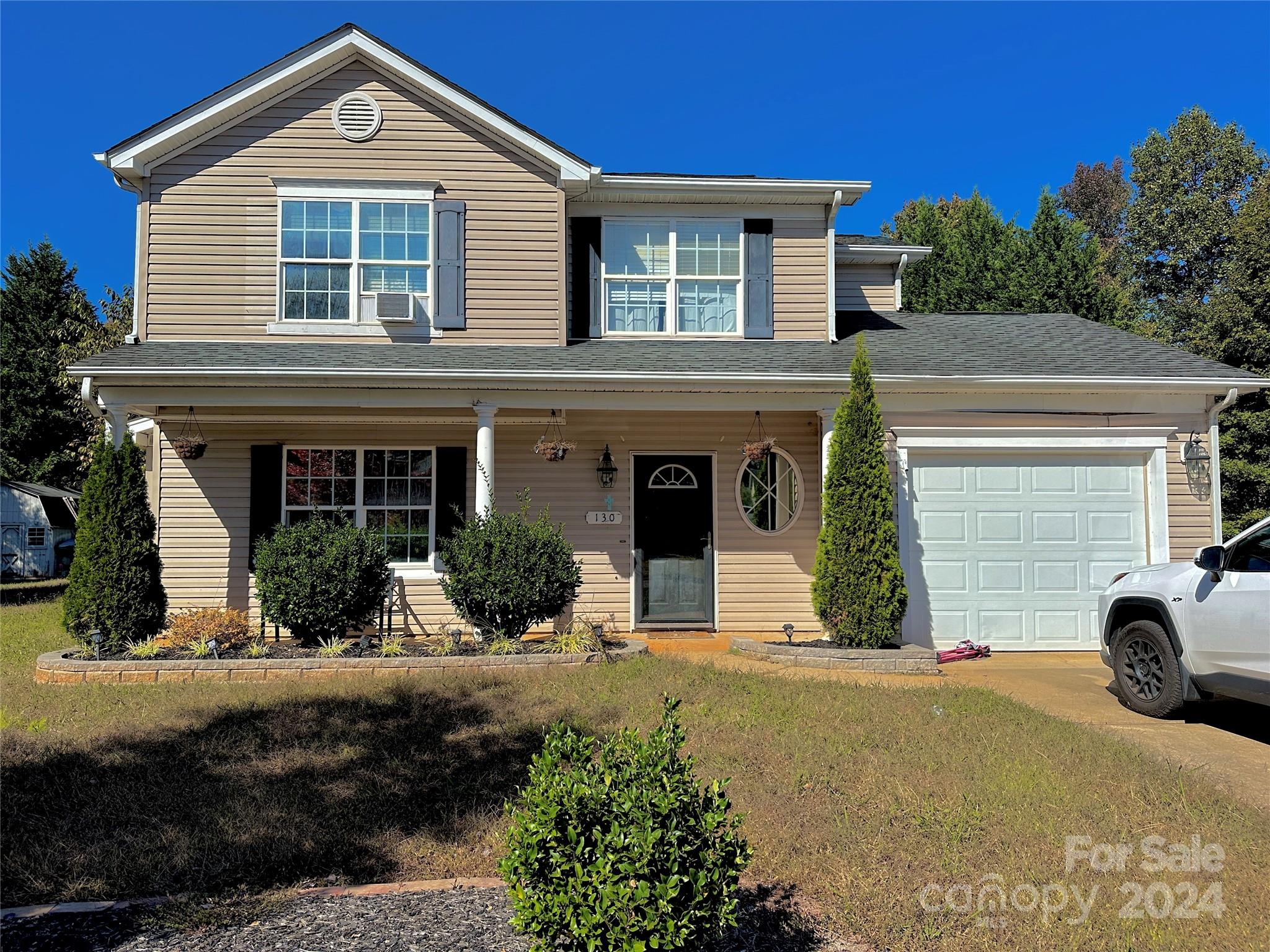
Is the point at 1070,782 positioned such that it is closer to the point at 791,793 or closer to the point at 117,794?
the point at 791,793

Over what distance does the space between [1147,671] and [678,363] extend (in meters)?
5.51

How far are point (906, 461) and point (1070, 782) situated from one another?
17.1 feet

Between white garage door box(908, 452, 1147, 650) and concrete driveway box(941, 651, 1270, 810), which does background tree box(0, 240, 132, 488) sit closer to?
white garage door box(908, 452, 1147, 650)

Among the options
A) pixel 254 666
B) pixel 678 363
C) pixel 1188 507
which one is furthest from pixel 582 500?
pixel 1188 507

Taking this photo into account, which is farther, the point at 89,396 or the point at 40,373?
the point at 40,373

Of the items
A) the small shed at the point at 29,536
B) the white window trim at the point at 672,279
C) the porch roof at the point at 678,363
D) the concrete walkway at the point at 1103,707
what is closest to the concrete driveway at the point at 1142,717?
the concrete walkway at the point at 1103,707

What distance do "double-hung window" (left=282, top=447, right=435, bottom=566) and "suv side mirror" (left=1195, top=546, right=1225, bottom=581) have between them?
8038 mm

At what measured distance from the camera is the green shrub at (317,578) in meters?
8.27

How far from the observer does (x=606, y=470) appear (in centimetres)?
1030

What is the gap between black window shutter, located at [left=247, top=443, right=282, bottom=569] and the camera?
394 inches

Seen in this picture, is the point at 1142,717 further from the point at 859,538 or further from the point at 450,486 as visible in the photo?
the point at 450,486

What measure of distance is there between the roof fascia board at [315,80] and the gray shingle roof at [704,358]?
225cm

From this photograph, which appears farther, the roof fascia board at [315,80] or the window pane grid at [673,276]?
the window pane grid at [673,276]

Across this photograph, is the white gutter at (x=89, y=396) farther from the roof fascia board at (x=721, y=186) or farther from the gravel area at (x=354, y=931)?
the gravel area at (x=354, y=931)
